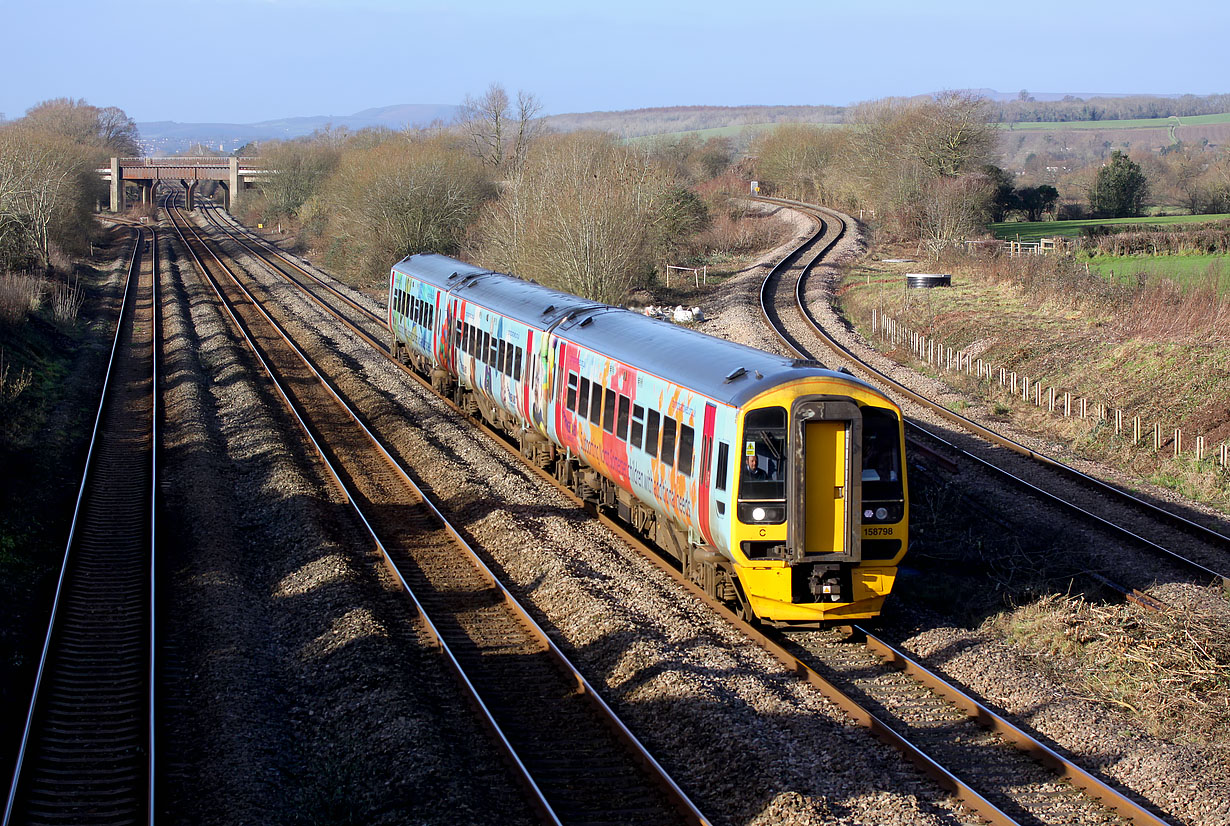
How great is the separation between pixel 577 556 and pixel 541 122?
57632mm

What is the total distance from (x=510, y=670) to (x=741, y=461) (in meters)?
3.10

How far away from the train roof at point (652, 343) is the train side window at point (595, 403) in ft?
1.66

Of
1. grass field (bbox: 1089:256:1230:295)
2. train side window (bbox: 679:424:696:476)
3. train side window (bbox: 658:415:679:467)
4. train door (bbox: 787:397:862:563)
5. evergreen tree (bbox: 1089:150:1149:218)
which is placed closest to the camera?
train door (bbox: 787:397:862:563)

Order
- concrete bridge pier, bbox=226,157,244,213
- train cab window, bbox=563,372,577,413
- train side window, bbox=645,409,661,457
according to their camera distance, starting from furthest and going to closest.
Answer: concrete bridge pier, bbox=226,157,244,213 < train cab window, bbox=563,372,577,413 < train side window, bbox=645,409,661,457

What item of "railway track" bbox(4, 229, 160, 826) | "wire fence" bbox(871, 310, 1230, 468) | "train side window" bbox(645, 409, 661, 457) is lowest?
"railway track" bbox(4, 229, 160, 826)

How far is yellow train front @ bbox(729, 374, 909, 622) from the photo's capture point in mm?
10250

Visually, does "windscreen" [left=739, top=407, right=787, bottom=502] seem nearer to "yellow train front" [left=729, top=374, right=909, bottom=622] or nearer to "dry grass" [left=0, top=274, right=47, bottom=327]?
"yellow train front" [left=729, top=374, right=909, bottom=622]

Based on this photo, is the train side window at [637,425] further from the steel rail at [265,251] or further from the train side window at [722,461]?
the steel rail at [265,251]

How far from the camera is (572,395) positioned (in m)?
15.2

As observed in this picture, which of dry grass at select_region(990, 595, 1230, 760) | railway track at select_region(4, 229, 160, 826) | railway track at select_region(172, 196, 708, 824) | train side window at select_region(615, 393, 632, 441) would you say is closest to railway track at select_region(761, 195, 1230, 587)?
dry grass at select_region(990, 595, 1230, 760)

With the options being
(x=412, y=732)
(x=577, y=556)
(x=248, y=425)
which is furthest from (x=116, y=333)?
(x=412, y=732)

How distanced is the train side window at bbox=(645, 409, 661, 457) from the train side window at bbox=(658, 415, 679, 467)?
20cm

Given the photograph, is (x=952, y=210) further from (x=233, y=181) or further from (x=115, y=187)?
(x=115, y=187)

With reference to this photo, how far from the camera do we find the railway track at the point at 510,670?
805cm
